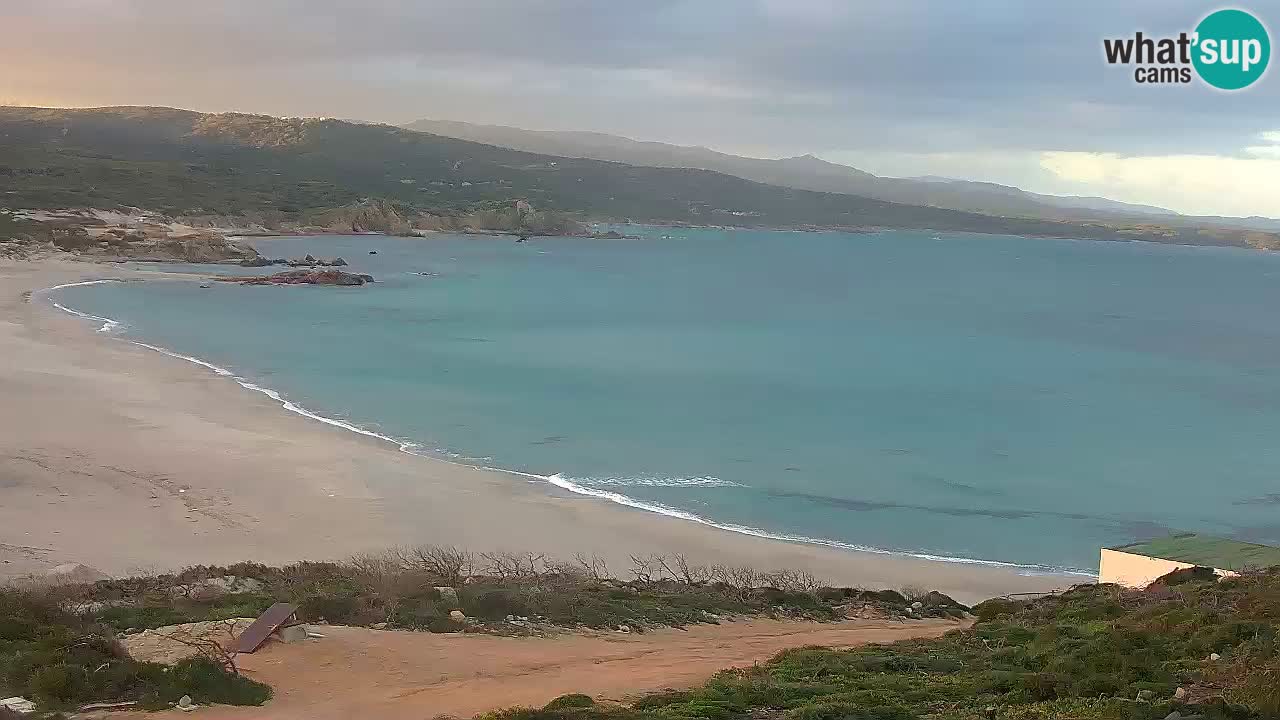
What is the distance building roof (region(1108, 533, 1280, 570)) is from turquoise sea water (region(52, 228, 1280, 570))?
11.3 ft

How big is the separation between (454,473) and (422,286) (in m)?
50.9

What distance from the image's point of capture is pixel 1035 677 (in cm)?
910

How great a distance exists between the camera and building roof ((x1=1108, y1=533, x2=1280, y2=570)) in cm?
1659

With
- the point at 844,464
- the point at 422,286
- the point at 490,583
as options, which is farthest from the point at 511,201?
the point at 490,583

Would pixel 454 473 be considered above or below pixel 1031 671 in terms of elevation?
below

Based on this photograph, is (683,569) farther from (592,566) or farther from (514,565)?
(514,565)

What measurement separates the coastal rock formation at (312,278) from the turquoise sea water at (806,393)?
6.21 ft

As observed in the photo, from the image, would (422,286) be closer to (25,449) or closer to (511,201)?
(25,449)

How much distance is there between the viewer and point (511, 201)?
164000 millimetres

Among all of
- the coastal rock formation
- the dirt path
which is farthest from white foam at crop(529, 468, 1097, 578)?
the coastal rock formation

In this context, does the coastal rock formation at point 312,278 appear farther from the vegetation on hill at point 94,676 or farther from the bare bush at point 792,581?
the vegetation on hill at point 94,676

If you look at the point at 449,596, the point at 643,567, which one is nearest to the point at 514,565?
the point at 643,567

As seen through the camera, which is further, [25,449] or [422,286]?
[422,286]

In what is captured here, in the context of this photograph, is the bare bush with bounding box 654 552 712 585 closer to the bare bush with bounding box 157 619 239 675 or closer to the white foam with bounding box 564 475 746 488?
the white foam with bounding box 564 475 746 488
